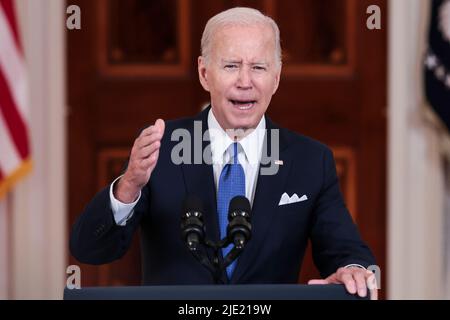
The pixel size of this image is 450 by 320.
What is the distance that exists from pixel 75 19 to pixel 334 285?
177 cm

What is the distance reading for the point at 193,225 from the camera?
57.5 inches

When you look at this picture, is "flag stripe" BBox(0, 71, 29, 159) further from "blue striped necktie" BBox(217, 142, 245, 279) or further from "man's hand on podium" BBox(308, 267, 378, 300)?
"man's hand on podium" BBox(308, 267, 378, 300)

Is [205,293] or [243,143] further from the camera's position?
[243,143]

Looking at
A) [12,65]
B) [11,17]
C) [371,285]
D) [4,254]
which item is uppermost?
[11,17]

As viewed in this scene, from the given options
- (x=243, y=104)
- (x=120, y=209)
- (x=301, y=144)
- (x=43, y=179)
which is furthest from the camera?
(x=43, y=179)

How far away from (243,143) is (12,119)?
1.53 metres

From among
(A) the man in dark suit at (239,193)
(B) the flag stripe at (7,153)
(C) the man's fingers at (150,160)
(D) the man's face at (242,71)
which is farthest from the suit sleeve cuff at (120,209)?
(B) the flag stripe at (7,153)

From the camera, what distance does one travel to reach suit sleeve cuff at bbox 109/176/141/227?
1690 millimetres

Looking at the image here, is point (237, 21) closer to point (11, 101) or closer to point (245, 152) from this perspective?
point (245, 152)

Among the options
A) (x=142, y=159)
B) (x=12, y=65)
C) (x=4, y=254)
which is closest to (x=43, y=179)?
(x=4, y=254)

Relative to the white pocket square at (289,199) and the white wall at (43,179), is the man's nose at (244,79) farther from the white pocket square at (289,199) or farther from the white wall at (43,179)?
the white wall at (43,179)

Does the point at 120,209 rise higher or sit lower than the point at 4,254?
higher

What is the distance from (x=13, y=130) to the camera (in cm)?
317
